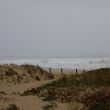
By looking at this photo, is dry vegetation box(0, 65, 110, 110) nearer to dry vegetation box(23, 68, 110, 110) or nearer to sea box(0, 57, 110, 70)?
dry vegetation box(23, 68, 110, 110)

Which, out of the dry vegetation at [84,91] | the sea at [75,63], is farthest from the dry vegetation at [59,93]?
the sea at [75,63]

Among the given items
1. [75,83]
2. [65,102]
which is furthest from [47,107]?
[75,83]

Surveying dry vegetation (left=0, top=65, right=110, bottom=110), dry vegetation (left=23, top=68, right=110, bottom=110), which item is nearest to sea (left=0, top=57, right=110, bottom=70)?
dry vegetation (left=0, top=65, right=110, bottom=110)

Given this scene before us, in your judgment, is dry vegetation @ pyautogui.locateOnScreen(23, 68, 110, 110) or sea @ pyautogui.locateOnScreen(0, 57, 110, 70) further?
sea @ pyautogui.locateOnScreen(0, 57, 110, 70)

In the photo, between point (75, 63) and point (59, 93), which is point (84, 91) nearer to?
point (59, 93)

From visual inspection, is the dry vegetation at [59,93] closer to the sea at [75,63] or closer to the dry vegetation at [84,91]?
the dry vegetation at [84,91]

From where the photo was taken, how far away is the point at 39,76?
105 feet

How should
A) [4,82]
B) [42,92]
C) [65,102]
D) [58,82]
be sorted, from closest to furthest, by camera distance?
[65,102] → [42,92] → [58,82] → [4,82]

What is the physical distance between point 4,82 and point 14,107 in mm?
13621

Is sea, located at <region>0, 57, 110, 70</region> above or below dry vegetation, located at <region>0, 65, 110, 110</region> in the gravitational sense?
above

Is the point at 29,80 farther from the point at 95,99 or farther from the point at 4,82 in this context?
the point at 95,99

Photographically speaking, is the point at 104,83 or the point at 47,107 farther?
the point at 104,83

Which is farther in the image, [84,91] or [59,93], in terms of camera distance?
[59,93]

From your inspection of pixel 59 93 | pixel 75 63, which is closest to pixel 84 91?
pixel 59 93
